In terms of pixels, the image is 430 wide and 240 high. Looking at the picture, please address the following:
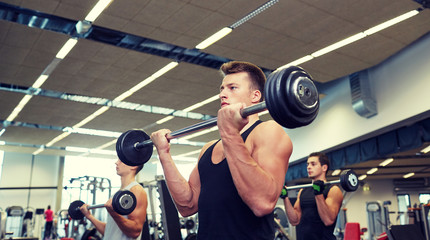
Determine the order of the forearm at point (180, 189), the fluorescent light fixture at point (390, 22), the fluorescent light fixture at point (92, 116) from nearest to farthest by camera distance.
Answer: the forearm at point (180, 189)
the fluorescent light fixture at point (390, 22)
the fluorescent light fixture at point (92, 116)

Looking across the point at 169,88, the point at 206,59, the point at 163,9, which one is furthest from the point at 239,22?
the point at 169,88

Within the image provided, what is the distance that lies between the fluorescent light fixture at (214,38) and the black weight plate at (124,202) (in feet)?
10.9

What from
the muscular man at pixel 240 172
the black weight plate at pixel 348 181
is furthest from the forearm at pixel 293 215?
the muscular man at pixel 240 172

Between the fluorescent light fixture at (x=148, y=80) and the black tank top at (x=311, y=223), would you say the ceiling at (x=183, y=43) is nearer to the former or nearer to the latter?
the fluorescent light fixture at (x=148, y=80)

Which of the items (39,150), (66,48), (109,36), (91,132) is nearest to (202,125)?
(109,36)

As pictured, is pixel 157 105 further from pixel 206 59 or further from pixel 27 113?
pixel 27 113

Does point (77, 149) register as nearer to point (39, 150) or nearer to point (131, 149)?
point (39, 150)

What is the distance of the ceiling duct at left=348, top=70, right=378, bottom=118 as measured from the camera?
20.8 feet

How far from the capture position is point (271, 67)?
630cm

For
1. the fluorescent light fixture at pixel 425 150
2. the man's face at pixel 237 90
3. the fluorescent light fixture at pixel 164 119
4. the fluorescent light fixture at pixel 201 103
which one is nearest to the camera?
the man's face at pixel 237 90

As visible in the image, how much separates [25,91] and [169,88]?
279cm

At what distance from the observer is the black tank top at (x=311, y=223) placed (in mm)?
2416

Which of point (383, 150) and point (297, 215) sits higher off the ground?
point (383, 150)

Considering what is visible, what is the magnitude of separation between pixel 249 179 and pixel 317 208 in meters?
1.72
